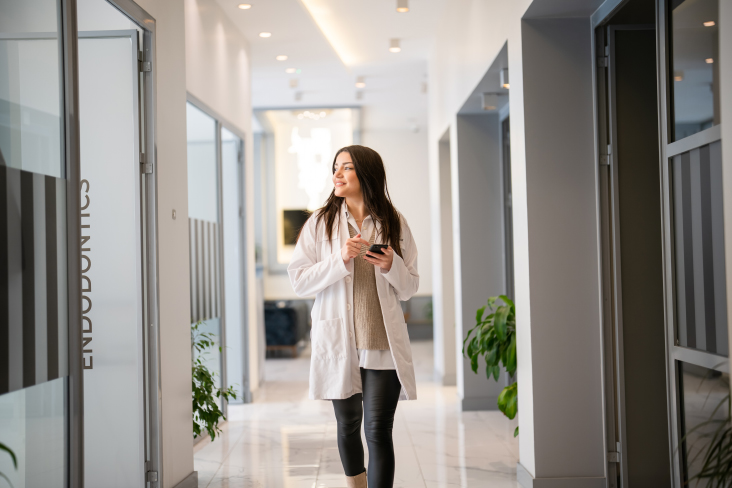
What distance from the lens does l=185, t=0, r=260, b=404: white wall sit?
14.0 ft

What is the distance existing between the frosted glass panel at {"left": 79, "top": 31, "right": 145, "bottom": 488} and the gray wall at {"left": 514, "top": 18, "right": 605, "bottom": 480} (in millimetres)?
1807

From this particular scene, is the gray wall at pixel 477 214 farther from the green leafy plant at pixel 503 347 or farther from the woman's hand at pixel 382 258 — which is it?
the woman's hand at pixel 382 258

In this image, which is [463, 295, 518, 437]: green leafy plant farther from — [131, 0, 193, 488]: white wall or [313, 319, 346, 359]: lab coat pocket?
[131, 0, 193, 488]: white wall

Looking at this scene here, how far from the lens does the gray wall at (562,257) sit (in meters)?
3.00

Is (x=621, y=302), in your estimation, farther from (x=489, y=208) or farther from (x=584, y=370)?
(x=489, y=208)

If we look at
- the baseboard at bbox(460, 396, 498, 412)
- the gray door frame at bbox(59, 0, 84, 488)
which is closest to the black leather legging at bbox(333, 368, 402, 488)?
the gray door frame at bbox(59, 0, 84, 488)

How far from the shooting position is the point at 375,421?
2248mm

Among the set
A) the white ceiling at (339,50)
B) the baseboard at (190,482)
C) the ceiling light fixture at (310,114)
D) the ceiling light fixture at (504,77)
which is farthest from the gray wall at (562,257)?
the ceiling light fixture at (310,114)

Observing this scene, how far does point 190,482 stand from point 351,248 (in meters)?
1.77

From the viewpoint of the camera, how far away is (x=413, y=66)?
23.4 feet

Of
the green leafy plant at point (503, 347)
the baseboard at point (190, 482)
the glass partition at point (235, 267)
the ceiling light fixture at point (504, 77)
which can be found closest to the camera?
the baseboard at point (190, 482)

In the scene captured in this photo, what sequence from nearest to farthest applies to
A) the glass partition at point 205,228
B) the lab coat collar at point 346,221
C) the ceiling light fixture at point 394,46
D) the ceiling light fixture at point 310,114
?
the lab coat collar at point 346,221, the glass partition at point 205,228, the ceiling light fixture at point 394,46, the ceiling light fixture at point 310,114

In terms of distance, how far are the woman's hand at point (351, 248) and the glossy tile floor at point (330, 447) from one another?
160cm

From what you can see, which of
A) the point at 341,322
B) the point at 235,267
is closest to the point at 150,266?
the point at 341,322
